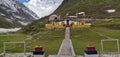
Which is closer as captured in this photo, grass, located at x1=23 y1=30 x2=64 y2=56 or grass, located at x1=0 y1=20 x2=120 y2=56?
grass, located at x1=23 y1=30 x2=64 y2=56

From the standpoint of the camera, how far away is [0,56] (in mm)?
38781

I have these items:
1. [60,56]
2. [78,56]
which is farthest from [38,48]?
[78,56]

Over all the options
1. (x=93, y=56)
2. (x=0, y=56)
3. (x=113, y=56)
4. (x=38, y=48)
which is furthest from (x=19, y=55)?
(x=93, y=56)

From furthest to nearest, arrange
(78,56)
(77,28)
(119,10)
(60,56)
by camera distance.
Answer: (119,10), (77,28), (78,56), (60,56)

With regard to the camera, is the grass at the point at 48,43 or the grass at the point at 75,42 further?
the grass at the point at 75,42

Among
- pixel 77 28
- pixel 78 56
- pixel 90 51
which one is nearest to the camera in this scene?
pixel 90 51

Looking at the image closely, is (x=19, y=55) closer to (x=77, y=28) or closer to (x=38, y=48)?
(x=38, y=48)

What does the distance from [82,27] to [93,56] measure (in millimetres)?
72551

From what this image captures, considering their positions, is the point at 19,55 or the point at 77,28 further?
the point at 77,28

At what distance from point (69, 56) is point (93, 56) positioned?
35.5ft

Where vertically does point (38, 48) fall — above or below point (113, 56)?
above

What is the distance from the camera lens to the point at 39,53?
82.1ft

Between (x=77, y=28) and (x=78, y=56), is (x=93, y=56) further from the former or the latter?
(x=77, y=28)

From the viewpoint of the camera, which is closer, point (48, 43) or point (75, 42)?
point (75, 42)
